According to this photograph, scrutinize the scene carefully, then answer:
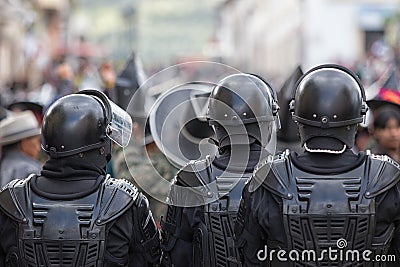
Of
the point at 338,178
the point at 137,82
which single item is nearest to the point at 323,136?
the point at 338,178

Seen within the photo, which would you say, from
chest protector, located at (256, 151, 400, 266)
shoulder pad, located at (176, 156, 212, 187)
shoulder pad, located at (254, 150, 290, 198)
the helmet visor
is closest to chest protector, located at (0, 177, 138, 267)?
the helmet visor

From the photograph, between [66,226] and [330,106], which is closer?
[330,106]

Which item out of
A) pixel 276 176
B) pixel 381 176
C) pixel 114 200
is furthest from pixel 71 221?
pixel 381 176

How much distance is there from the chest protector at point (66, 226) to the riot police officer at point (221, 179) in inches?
20.5

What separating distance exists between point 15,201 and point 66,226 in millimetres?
300

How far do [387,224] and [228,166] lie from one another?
1.01 m

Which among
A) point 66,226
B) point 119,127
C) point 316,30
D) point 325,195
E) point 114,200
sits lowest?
point 316,30

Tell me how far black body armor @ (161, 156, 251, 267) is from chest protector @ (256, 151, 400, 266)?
603 mm

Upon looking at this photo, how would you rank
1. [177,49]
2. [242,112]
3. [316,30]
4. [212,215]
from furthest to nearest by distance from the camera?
[177,49]
[316,30]
[242,112]
[212,215]

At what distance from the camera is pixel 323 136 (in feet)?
15.6

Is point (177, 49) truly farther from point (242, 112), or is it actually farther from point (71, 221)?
point (71, 221)

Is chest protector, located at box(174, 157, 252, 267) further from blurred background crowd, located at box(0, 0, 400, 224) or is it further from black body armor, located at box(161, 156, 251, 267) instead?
blurred background crowd, located at box(0, 0, 400, 224)

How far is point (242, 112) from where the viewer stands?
546 centimetres

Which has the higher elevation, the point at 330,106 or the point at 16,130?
the point at 330,106
